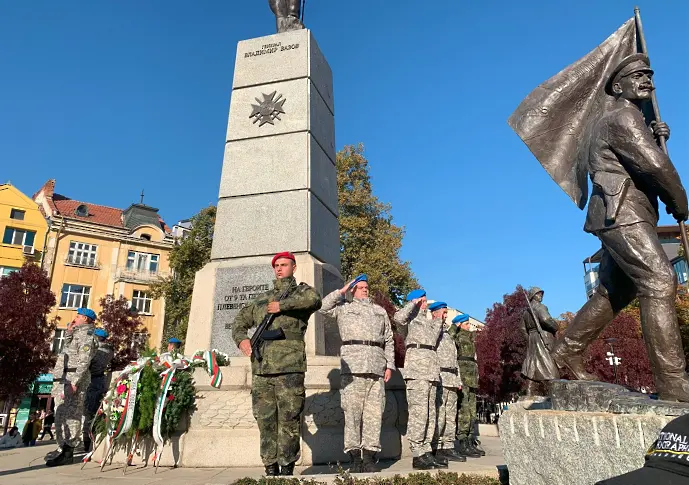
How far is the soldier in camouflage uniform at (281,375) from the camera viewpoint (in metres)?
3.83

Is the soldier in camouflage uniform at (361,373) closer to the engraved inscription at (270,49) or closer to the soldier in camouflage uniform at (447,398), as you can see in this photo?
the soldier in camouflage uniform at (447,398)

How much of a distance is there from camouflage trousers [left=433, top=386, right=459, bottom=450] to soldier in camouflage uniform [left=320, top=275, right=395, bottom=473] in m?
1.44

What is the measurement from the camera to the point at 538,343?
12.9 ft

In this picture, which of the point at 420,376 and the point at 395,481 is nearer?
the point at 395,481

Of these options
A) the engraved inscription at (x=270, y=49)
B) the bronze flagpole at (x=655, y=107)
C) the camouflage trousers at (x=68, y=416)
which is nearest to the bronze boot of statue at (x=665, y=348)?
the bronze flagpole at (x=655, y=107)

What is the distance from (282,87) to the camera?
7824 mm

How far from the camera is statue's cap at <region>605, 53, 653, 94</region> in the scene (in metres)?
3.43

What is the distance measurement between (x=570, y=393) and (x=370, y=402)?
205 centimetres

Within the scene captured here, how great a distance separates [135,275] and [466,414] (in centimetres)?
2918

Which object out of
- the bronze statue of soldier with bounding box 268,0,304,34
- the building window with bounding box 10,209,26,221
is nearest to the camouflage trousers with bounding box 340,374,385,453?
the bronze statue of soldier with bounding box 268,0,304,34

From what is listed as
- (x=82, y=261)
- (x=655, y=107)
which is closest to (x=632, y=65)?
(x=655, y=107)

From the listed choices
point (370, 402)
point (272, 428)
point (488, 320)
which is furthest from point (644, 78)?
point (488, 320)

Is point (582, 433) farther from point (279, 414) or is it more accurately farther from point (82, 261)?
point (82, 261)

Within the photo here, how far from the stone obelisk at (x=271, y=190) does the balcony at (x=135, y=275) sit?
2568cm
